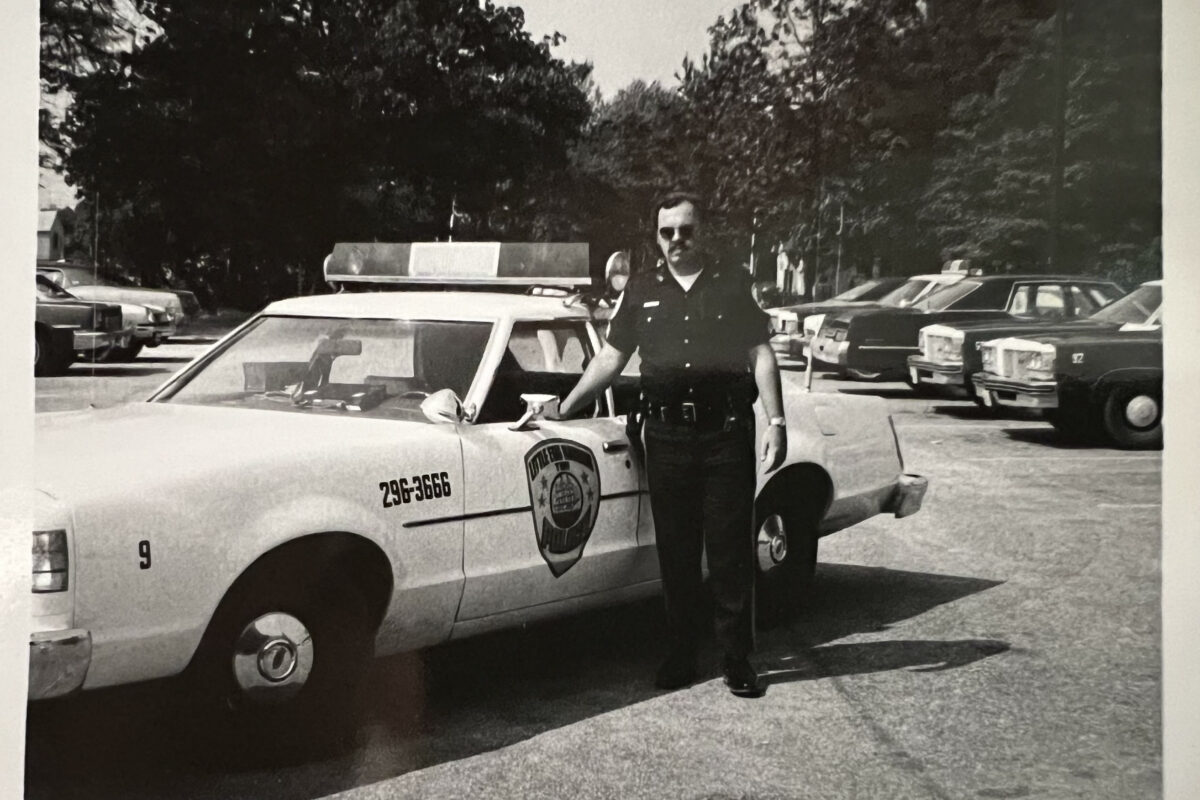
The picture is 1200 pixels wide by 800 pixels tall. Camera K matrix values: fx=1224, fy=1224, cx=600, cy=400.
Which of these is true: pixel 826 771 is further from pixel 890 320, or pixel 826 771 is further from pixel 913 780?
pixel 890 320

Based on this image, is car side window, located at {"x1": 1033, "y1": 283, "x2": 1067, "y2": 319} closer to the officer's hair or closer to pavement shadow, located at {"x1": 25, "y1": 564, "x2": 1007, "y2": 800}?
pavement shadow, located at {"x1": 25, "y1": 564, "x2": 1007, "y2": 800}

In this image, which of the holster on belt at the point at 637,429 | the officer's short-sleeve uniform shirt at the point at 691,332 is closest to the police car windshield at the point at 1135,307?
the officer's short-sleeve uniform shirt at the point at 691,332

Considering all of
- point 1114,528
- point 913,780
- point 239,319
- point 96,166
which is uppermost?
point 96,166

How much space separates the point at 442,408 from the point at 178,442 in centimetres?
64

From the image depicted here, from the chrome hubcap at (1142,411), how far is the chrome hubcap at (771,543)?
1192mm

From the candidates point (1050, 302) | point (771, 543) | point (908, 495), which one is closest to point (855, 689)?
point (771, 543)

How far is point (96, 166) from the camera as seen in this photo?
137 inches

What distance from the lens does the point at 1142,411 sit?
3.88 m

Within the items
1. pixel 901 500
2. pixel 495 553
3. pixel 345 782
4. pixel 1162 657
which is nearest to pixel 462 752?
pixel 345 782

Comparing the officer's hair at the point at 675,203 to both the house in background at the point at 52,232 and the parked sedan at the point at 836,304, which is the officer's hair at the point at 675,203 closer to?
the parked sedan at the point at 836,304

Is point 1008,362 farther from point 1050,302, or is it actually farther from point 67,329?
point 67,329

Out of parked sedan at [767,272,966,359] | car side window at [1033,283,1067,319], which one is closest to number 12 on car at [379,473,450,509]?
parked sedan at [767,272,966,359]

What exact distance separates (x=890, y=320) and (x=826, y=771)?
1319mm

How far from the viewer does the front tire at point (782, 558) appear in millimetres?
3604
